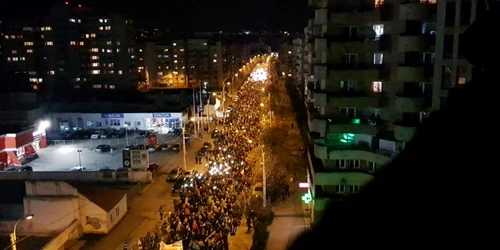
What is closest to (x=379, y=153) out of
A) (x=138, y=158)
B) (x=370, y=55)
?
(x=370, y=55)

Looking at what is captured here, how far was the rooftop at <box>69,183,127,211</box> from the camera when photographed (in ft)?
68.0

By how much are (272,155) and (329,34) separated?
468 inches

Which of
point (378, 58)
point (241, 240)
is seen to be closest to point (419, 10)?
point (378, 58)

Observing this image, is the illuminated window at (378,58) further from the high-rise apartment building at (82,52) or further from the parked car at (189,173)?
the high-rise apartment building at (82,52)

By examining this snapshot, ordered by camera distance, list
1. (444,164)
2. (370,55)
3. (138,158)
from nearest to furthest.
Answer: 1. (444,164)
2. (370,55)
3. (138,158)

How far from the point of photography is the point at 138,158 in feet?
94.9

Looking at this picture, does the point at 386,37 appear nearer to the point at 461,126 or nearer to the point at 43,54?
the point at 461,126

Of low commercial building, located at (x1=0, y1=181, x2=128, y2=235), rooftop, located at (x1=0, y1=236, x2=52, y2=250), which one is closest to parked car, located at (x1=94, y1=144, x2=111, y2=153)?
low commercial building, located at (x1=0, y1=181, x2=128, y2=235)

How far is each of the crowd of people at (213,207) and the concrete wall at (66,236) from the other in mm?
2981

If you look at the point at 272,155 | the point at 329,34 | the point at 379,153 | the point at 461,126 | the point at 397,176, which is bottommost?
the point at 272,155

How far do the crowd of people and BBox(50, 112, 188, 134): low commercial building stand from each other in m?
14.3

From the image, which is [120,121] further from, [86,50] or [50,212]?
[86,50]

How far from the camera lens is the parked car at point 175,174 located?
28.4 metres

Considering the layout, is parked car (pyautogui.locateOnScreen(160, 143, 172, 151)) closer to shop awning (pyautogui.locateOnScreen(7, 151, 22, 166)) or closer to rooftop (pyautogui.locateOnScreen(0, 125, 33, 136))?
shop awning (pyautogui.locateOnScreen(7, 151, 22, 166))
